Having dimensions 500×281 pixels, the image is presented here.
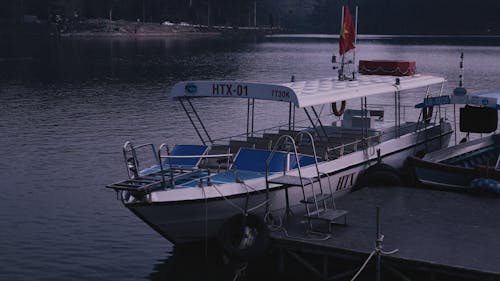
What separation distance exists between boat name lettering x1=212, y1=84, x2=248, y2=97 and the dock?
388cm

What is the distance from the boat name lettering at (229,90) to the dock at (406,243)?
3881 millimetres

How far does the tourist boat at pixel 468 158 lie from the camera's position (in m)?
23.2

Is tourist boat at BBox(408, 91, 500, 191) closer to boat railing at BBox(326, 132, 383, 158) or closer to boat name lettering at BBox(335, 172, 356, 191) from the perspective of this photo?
boat railing at BBox(326, 132, 383, 158)

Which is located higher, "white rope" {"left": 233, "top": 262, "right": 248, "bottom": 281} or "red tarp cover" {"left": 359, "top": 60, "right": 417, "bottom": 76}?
"red tarp cover" {"left": 359, "top": 60, "right": 417, "bottom": 76}

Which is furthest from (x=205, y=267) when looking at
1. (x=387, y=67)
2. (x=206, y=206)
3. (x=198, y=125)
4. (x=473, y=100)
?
(x=198, y=125)

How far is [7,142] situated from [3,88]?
28.7 m

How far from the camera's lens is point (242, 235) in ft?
60.0

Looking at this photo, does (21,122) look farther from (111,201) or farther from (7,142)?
(111,201)

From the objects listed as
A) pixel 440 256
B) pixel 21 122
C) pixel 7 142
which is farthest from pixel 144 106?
pixel 440 256

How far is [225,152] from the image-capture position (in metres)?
22.8

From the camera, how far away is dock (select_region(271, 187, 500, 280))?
16203 millimetres

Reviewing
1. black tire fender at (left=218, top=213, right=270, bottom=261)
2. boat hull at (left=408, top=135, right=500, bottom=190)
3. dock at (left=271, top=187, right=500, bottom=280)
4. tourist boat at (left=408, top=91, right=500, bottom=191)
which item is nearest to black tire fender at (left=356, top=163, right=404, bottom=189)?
boat hull at (left=408, top=135, right=500, bottom=190)

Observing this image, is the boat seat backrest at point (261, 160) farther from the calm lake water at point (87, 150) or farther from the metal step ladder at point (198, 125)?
the calm lake water at point (87, 150)

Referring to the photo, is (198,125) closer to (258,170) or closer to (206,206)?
(258,170)
